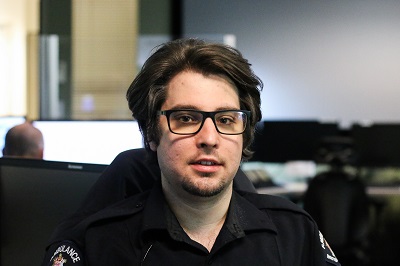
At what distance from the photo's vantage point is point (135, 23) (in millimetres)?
5461

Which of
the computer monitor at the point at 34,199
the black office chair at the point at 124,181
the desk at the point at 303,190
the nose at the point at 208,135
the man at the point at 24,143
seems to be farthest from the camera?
the desk at the point at 303,190

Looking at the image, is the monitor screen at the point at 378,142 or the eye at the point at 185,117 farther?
the monitor screen at the point at 378,142

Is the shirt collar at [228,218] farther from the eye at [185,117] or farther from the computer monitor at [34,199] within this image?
the computer monitor at [34,199]

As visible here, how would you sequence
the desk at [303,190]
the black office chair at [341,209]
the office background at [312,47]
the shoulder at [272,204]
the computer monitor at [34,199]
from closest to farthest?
1. the shoulder at [272,204]
2. the computer monitor at [34,199]
3. the black office chair at [341,209]
4. the desk at [303,190]
5. the office background at [312,47]

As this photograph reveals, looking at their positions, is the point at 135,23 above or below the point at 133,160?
above

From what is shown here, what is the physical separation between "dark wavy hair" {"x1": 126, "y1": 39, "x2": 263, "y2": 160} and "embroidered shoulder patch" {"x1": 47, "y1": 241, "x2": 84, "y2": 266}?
0.87ft

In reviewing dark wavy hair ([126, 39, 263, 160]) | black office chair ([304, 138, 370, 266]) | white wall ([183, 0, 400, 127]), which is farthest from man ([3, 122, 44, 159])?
white wall ([183, 0, 400, 127])

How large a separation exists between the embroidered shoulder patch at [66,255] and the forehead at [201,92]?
323 mm

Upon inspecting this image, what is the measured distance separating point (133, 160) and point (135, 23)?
13.0ft

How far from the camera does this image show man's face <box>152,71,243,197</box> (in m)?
1.34

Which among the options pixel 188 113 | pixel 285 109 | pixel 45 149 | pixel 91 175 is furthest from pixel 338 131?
pixel 188 113

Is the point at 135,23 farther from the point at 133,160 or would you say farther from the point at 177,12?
the point at 133,160

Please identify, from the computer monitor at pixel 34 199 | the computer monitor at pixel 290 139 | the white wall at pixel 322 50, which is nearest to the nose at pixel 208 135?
the computer monitor at pixel 34 199

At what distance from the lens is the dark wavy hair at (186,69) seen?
A: 4.68ft
